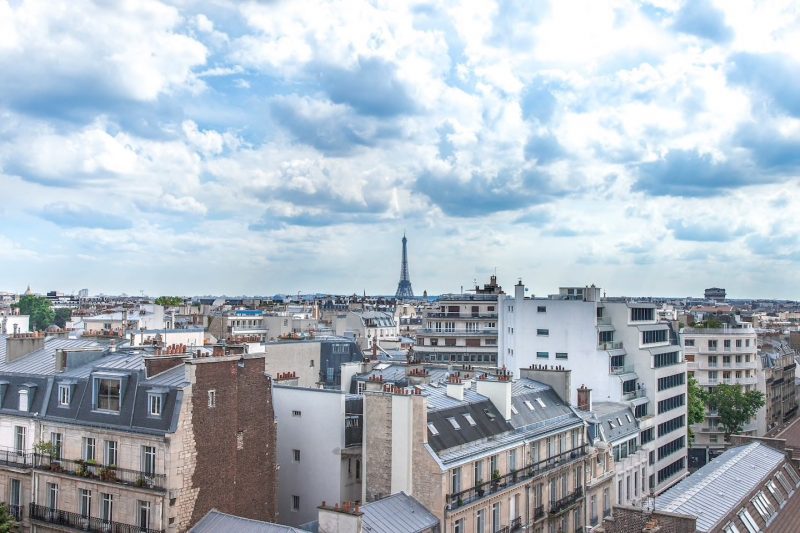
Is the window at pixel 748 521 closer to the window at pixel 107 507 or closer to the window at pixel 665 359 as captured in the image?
the window at pixel 107 507

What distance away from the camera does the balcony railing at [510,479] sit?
3625cm

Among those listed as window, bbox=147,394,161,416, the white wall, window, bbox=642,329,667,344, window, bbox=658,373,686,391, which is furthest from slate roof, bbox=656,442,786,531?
window, bbox=642,329,667,344

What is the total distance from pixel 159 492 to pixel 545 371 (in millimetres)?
28922


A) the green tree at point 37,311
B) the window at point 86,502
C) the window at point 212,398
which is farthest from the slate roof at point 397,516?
the green tree at point 37,311

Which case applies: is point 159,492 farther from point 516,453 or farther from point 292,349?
point 292,349

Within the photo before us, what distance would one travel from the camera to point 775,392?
108m

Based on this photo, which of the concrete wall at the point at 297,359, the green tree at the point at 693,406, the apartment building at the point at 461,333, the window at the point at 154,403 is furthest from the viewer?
the apartment building at the point at 461,333

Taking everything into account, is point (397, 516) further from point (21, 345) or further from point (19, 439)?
point (21, 345)

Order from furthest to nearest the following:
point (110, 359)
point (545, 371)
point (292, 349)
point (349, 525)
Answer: point (292, 349), point (545, 371), point (110, 359), point (349, 525)

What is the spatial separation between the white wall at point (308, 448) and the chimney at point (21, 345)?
14.8 m

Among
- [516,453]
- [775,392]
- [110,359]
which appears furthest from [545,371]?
[775,392]

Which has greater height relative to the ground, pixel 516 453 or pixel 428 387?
pixel 428 387

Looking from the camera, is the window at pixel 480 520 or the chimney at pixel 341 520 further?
the window at pixel 480 520

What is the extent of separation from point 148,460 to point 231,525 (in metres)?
4.80
